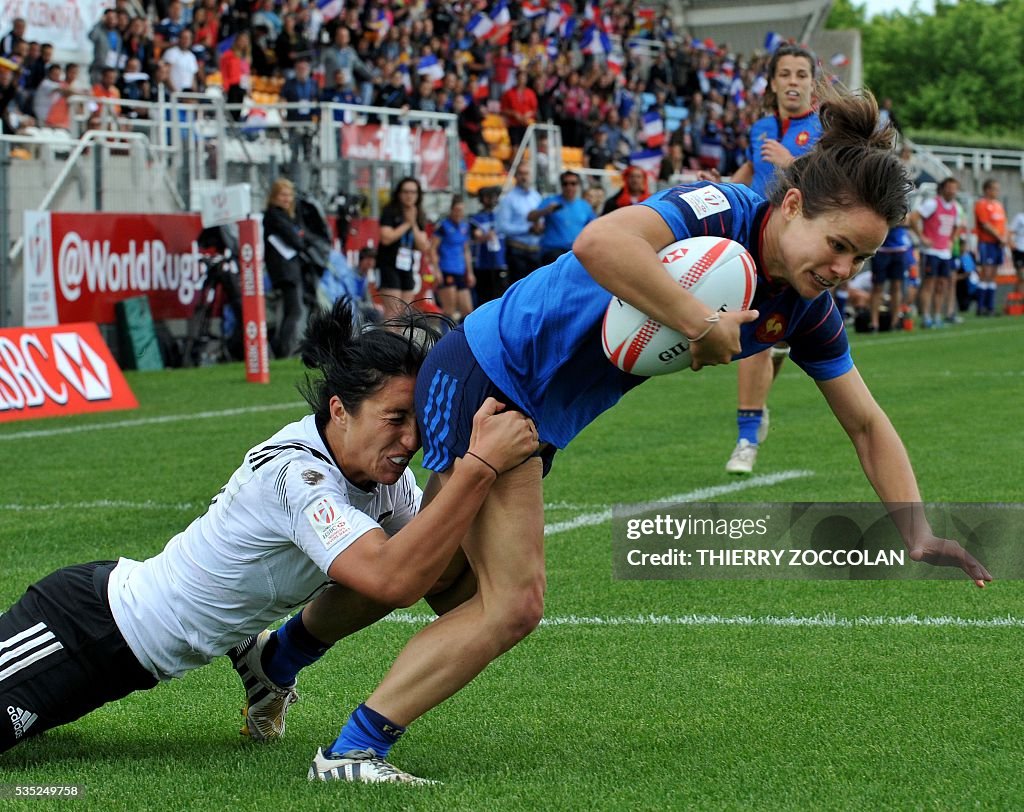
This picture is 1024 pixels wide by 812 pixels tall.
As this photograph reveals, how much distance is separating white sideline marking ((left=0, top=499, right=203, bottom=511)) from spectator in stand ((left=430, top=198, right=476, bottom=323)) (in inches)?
428

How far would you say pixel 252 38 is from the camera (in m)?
23.1

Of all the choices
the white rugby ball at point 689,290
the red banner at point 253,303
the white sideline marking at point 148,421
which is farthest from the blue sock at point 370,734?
the red banner at point 253,303

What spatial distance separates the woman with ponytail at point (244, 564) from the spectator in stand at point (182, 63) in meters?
17.4

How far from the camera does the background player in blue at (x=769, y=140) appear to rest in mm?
8602

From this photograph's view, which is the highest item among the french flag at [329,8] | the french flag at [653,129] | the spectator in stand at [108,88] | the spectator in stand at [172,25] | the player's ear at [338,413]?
the french flag at [329,8]

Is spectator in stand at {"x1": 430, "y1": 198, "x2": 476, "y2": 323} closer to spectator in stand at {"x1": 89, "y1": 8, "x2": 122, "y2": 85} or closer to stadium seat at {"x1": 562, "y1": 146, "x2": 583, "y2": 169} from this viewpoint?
spectator in stand at {"x1": 89, "y1": 8, "x2": 122, "y2": 85}

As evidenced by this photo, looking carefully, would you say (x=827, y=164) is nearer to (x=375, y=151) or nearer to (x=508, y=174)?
(x=375, y=151)

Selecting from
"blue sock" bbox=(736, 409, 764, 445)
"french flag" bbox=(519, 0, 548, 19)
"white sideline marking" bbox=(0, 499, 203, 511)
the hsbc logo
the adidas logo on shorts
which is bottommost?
"white sideline marking" bbox=(0, 499, 203, 511)

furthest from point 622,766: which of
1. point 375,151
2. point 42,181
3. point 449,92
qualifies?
point 449,92

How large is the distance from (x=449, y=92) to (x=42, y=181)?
34.7ft

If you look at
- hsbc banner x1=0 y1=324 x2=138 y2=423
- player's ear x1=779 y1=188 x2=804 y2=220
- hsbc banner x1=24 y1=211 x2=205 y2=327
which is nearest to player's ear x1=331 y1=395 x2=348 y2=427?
player's ear x1=779 y1=188 x2=804 y2=220

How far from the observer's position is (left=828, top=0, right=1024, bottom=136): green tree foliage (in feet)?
254

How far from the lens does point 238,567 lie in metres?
3.80

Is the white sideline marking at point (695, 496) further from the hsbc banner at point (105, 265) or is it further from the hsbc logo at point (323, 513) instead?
the hsbc banner at point (105, 265)
